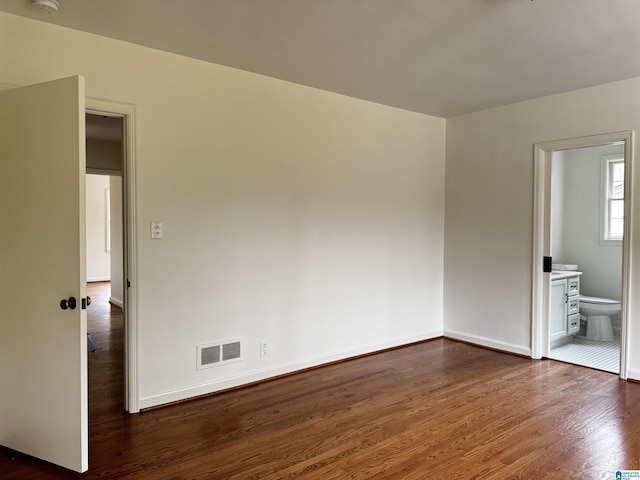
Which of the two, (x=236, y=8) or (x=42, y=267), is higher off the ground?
(x=236, y=8)

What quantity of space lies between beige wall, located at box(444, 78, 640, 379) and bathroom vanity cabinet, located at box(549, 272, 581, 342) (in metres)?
0.44

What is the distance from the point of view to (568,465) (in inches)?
95.0

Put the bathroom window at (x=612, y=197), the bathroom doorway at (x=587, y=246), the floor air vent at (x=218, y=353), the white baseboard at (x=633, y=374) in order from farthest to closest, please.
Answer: the bathroom window at (x=612, y=197), the bathroom doorway at (x=587, y=246), the white baseboard at (x=633, y=374), the floor air vent at (x=218, y=353)

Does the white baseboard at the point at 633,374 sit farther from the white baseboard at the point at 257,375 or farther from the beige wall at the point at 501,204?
the white baseboard at the point at 257,375

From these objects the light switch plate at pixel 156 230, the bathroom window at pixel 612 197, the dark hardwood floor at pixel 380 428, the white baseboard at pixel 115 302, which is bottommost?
the dark hardwood floor at pixel 380 428

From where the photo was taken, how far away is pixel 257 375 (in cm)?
367

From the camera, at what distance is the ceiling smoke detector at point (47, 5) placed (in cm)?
237

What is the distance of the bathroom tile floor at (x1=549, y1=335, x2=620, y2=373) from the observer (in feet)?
13.7

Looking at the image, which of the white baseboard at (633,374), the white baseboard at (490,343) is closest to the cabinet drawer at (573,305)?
the white baseboard at (490,343)

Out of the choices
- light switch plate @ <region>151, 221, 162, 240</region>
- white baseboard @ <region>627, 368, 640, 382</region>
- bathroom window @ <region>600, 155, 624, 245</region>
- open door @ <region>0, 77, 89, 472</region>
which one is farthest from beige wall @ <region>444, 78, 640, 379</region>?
open door @ <region>0, 77, 89, 472</region>

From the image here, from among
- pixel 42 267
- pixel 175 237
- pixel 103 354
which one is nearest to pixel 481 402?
pixel 175 237

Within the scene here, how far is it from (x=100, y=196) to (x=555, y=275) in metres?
9.52

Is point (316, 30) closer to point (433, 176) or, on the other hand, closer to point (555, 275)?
point (433, 176)

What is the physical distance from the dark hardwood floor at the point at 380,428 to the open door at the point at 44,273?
22 cm
